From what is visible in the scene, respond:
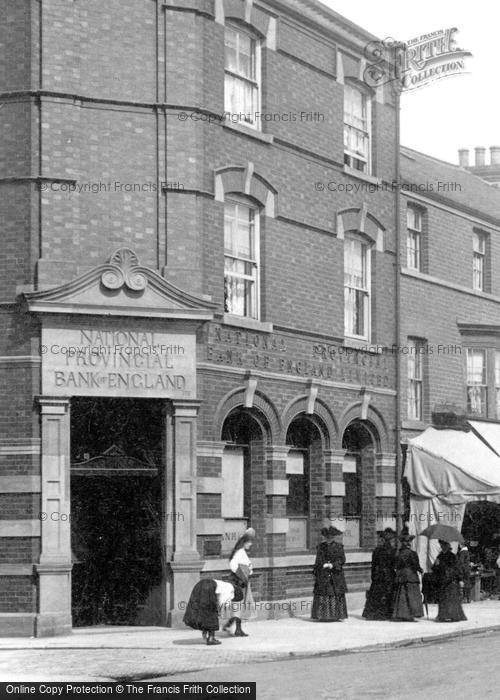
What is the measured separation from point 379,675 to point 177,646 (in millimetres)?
3922

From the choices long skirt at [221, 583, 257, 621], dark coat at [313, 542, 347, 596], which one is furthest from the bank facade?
dark coat at [313, 542, 347, 596]

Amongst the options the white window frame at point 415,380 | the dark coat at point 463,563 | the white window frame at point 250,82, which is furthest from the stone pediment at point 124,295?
the white window frame at point 415,380

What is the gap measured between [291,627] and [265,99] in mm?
8899

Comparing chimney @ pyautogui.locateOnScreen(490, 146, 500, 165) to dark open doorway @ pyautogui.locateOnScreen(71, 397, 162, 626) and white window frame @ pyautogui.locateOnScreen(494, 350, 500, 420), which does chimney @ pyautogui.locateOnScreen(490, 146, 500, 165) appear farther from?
dark open doorway @ pyautogui.locateOnScreen(71, 397, 162, 626)

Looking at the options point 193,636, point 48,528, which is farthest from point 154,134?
point 193,636

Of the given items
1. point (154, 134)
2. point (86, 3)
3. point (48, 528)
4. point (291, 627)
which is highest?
point (86, 3)

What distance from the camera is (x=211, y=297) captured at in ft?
68.1

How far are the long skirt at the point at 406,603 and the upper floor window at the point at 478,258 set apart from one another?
10.4 m

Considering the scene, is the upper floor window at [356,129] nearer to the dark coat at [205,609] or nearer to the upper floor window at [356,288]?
the upper floor window at [356,288]

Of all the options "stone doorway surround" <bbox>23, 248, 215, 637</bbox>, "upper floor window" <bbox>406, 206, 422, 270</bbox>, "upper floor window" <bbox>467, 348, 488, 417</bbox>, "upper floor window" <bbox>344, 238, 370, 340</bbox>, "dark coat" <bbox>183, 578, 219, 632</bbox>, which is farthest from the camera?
"upper floor window" <bbox>467, 348, 488, 417</bbox>

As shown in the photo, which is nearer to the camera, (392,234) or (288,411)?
(288,411)

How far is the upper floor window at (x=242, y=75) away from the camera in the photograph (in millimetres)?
21750

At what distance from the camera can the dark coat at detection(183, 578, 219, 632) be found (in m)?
17.1

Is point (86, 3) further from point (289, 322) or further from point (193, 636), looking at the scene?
point (193, 636)
